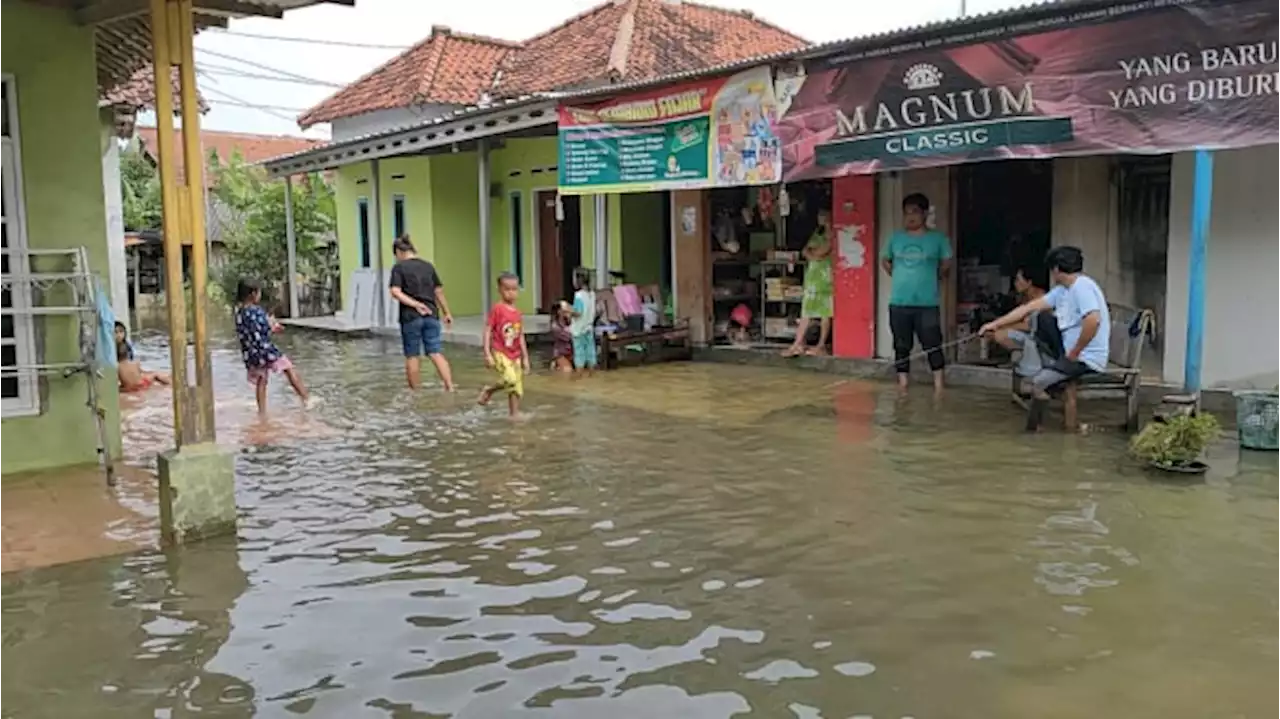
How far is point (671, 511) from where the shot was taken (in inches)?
260

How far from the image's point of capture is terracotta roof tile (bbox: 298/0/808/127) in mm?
20266

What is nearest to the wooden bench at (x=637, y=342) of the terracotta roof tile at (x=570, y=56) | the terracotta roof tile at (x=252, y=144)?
the terracotta roof tile at (x=570, y=56)

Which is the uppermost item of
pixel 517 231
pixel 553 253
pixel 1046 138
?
pixel 1046 138

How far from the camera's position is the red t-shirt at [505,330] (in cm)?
959

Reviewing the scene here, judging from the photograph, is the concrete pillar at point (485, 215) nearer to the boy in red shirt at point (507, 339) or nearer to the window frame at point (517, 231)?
the window frame at point (517, 231)

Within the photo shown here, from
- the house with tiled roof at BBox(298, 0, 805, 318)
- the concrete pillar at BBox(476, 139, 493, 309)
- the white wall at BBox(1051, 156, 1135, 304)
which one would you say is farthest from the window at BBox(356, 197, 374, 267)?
the white wall at BBox(1051, 156, 1135, 304)

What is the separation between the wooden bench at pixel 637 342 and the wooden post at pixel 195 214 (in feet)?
24.3

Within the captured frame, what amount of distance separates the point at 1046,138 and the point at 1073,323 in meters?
1.66

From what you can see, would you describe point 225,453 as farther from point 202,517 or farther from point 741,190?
point 741,190

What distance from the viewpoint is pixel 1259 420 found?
7668 mm

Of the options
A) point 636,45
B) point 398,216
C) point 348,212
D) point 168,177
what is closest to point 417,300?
point 168,177

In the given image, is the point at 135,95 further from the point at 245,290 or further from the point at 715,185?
the point at 715,185

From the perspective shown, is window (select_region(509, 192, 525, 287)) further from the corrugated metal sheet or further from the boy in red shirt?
the boy in red shirt

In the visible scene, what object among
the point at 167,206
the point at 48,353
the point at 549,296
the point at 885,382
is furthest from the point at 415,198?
the point at 167,206
